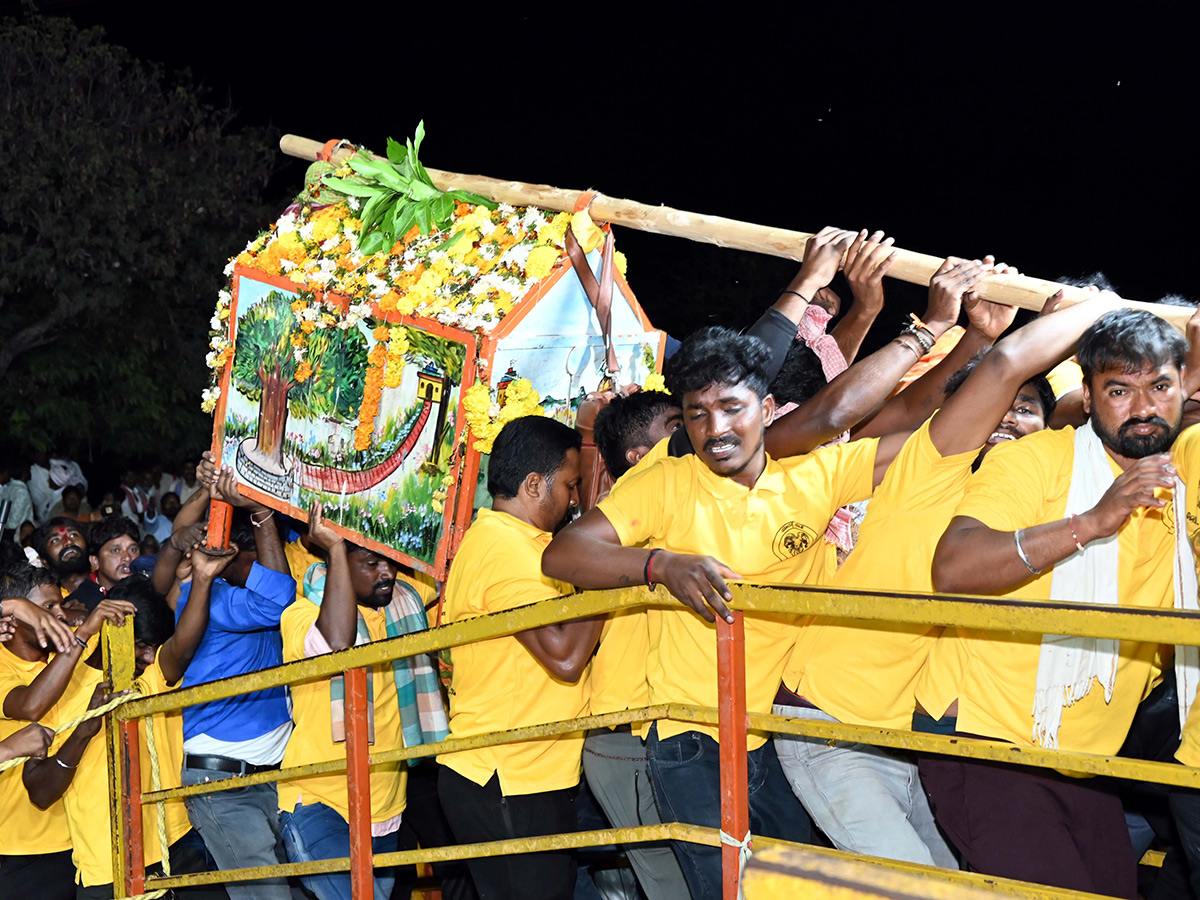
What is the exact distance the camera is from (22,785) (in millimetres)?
4895

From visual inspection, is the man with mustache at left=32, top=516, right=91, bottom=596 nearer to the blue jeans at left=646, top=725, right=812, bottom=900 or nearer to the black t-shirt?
the black t-shirt

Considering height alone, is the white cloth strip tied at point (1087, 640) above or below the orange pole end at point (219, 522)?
below

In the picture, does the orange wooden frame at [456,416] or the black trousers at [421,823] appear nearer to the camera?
the orange wooden frame at [456,416]

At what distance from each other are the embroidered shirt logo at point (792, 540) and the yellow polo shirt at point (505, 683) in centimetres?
70

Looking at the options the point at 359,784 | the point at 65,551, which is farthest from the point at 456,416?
the point at 65,551

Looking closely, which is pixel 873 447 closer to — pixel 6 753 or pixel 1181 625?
pixel 1181 625

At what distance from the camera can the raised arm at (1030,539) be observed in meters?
2.68

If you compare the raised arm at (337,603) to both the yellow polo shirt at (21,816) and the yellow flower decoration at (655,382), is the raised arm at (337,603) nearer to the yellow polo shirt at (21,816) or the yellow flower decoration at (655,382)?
the yellow polo shirt at (21,816)

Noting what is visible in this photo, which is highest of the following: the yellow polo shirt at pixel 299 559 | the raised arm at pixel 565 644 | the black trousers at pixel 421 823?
the yellow polo shirt at pixel 299 559

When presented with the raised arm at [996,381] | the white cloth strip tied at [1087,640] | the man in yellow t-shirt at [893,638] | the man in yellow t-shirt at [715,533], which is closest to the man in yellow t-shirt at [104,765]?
the man in yellow t-shirt at [715,533]

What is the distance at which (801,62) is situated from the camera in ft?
51.9

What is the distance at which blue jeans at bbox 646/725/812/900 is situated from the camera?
10.8 ft

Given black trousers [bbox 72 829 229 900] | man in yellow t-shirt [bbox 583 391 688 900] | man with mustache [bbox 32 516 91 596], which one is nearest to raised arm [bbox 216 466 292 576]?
black trousers [bbox 72 829 229 900]

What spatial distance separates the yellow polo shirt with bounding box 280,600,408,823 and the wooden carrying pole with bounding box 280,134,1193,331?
1622mm
